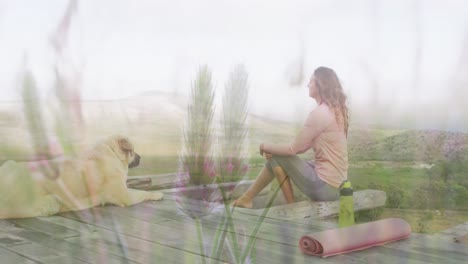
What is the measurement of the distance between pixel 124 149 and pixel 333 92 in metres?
0.62

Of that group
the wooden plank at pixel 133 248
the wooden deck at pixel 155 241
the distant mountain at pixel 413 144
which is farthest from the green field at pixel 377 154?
the wooden plank at pixel 133 248

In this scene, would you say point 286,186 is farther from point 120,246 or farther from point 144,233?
point 120,246

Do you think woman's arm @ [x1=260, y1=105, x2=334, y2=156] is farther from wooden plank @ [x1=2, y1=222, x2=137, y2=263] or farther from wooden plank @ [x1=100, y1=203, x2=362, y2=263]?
wooden plank @ [x1=2, y1=222, x2=137, y2=263]

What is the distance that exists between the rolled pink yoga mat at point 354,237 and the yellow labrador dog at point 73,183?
1.55ft

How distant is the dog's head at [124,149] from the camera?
141cm

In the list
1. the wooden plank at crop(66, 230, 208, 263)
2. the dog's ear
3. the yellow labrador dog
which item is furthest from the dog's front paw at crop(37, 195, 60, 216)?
the dog's ear

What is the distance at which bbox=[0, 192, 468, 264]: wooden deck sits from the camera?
1.33m

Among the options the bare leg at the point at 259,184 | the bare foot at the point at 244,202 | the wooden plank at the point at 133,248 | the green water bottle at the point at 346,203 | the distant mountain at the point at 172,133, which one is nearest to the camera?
the distant mountain at the point at 172,133

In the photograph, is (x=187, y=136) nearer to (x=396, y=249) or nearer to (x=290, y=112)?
(x=290, y=112)

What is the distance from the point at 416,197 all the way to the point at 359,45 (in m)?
0.49

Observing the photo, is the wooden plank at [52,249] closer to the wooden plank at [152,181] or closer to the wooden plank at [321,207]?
the wooden plank at [152,181]

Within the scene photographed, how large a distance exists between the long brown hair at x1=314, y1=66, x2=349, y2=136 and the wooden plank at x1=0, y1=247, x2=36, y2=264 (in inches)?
35.5

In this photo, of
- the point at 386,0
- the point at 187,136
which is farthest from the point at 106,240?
the point at 386,0

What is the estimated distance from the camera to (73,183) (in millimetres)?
1361
